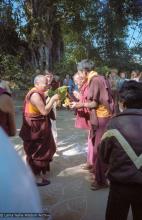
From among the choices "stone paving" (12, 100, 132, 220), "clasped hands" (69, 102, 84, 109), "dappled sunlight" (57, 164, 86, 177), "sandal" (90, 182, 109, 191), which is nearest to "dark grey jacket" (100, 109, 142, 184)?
"stone paving" (12, 100, 132, 220)

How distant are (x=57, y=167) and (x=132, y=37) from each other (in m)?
18.9

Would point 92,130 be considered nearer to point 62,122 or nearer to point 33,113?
point 33,113

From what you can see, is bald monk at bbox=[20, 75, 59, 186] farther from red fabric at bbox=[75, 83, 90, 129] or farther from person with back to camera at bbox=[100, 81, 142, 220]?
person with back to camera at bbox=[100, 81, 142, 220]

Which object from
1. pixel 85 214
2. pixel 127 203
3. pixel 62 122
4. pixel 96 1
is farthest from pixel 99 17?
pixel 127 203

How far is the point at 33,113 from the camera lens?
6.55m

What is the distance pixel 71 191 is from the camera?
20.3 feet

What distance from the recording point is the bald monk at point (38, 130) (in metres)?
6.44

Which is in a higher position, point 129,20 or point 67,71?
point 129,20

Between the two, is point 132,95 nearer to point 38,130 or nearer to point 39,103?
point 39,103

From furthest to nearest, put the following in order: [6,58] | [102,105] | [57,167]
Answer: [6,58] < [57,167] < [102,105]

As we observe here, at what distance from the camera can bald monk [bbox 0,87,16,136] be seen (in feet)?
13.4

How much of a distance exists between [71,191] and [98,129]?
3.30 feet

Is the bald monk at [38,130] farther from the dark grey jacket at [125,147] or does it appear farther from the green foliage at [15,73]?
the green foliage at [15,73]

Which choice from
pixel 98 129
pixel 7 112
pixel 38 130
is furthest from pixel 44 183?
pixel 7 112
